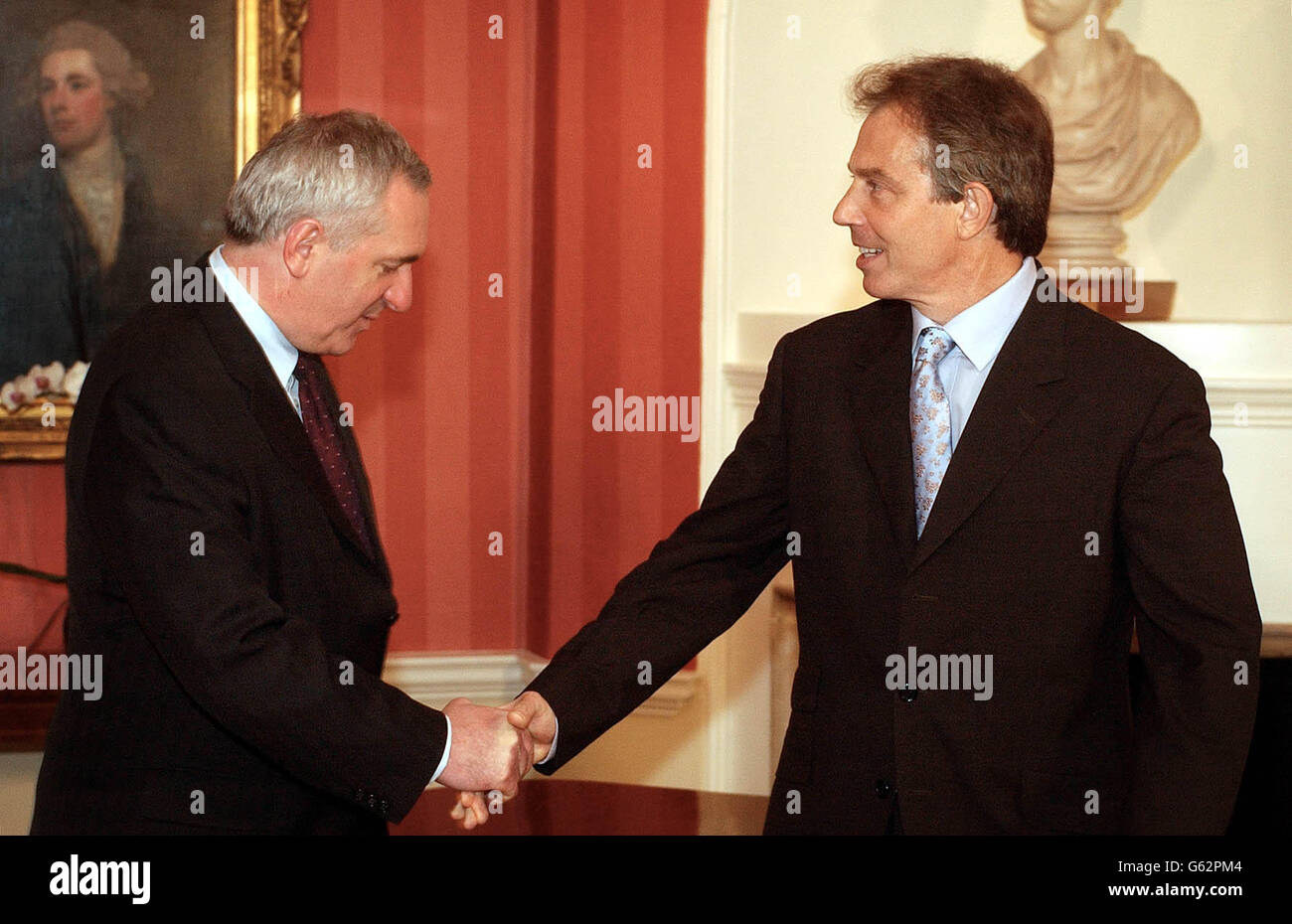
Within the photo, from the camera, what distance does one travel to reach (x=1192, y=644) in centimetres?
199

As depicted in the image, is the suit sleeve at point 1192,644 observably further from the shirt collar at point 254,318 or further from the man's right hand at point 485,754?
the shirt collar at point 254,318

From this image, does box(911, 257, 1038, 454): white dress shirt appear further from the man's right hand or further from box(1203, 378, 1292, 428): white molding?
box(1203, 378, 1292, 428): white molding

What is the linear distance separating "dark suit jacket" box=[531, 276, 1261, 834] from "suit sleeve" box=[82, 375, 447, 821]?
713 mm

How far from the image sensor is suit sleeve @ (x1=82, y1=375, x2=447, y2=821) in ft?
6.68

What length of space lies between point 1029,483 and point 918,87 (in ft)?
2.12

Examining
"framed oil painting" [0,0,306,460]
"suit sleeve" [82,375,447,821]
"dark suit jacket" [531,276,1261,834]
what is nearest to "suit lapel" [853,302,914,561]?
"dark suit jacket" [531,276,1261,834]

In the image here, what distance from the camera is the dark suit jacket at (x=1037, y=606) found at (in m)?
2.00

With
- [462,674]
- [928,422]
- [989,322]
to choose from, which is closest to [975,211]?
[989,322]

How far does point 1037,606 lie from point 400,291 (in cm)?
112

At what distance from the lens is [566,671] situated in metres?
2.57

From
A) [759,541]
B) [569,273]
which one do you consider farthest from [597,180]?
[759,541]

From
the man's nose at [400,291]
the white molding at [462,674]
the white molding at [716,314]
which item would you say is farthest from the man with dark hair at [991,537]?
the white molding at [462,674]

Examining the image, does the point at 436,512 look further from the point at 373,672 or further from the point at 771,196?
the point at 373,672

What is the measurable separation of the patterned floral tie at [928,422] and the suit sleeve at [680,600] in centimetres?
30
